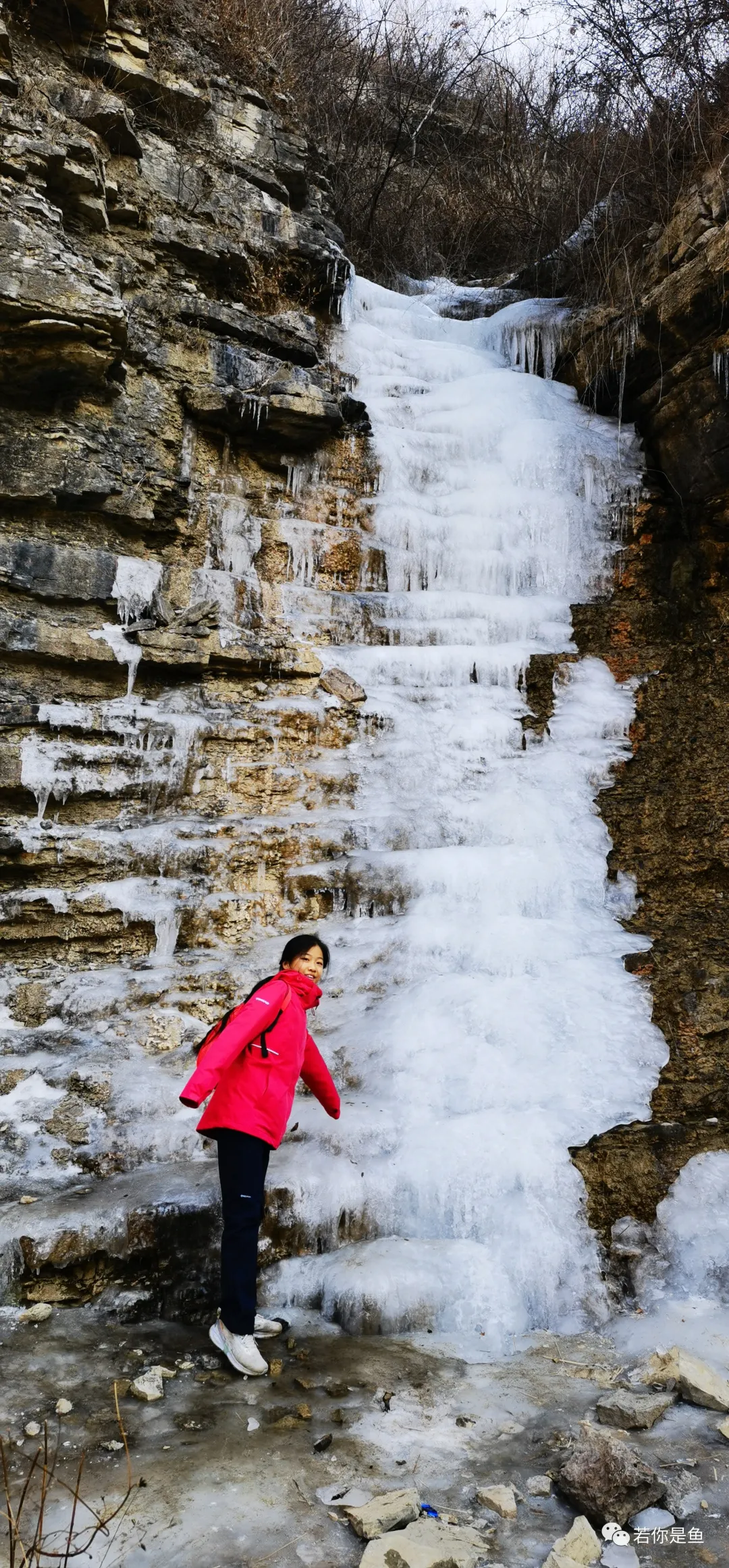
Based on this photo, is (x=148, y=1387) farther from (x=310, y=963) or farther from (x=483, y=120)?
(x=483, y=120)

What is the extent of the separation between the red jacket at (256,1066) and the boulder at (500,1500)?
4.12 ft

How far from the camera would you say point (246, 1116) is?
3426mm

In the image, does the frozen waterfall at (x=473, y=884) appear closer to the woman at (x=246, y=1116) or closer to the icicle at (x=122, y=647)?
the woman at (x=246, y=1116)

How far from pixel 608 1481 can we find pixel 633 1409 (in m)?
0.52

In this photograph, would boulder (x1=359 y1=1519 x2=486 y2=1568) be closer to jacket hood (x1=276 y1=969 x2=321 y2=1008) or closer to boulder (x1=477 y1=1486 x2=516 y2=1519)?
boulder (x1=477 y1=1486 x2=516 y2=1519)

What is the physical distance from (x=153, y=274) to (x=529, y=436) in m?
3.57

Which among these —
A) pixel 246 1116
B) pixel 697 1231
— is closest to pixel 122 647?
pixel 246 1116

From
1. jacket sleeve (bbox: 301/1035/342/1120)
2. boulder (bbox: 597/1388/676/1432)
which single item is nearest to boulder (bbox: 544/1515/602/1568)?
boulder (bbox: 597/1388/676/1432)

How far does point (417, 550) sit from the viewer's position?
818cm

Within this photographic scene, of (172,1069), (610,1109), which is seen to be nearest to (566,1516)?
(610,1109)

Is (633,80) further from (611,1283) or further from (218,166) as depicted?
(611,1283)

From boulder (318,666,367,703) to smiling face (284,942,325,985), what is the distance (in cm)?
366

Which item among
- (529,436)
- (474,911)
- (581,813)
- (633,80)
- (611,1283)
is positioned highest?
(633,80)

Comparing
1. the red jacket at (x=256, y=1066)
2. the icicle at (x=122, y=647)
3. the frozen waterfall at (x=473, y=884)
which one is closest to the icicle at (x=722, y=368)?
the frozen waterfall at (x=473, y=884)
